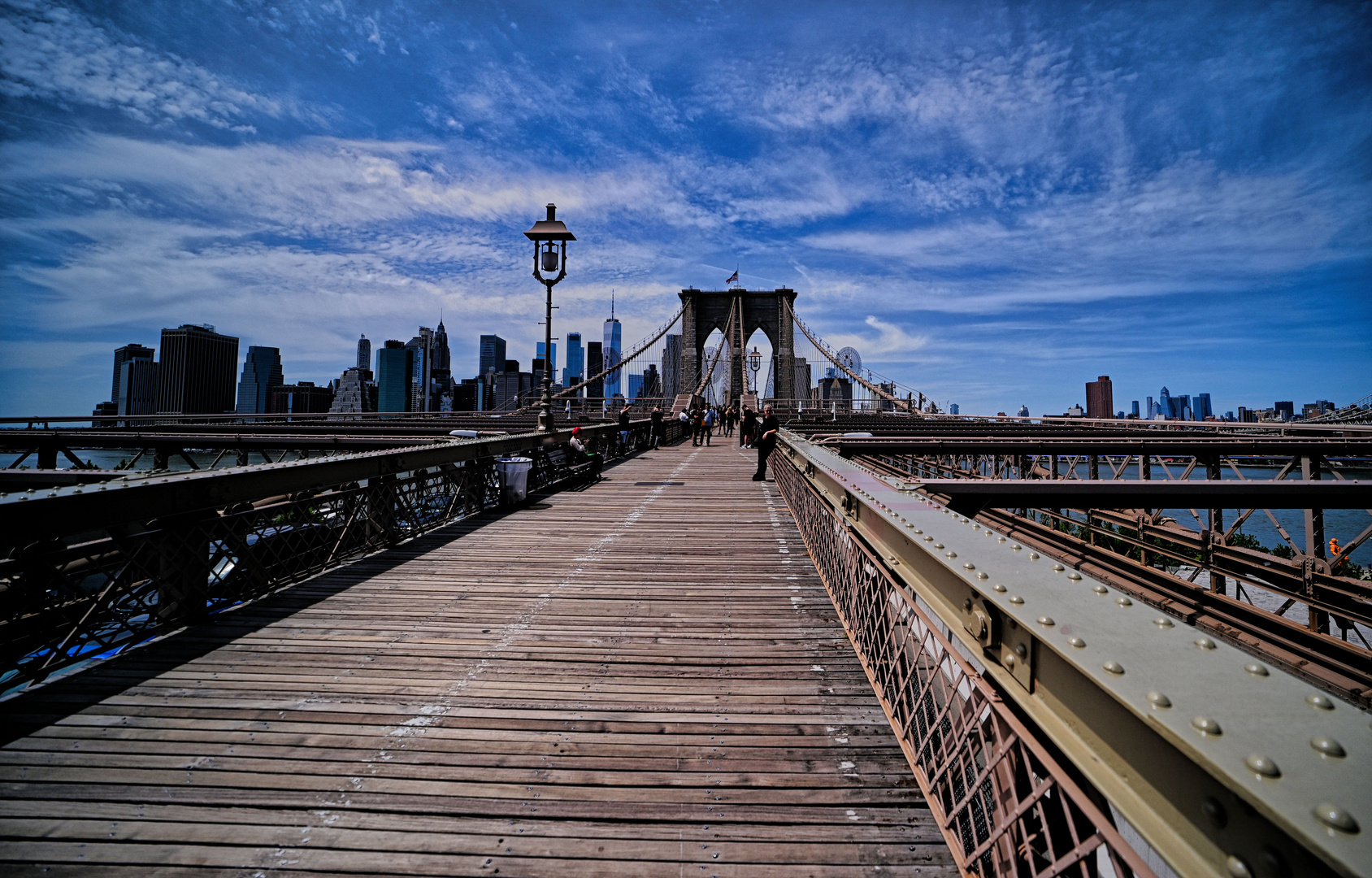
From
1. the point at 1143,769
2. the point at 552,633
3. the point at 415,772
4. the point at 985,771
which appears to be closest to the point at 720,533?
the point at 552,633

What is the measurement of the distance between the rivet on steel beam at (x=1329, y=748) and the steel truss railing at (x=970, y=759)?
443 millimetres

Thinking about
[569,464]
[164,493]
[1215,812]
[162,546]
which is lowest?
[162,546]

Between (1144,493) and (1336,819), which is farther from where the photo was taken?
(1144,493)

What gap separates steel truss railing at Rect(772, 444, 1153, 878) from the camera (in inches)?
55.6

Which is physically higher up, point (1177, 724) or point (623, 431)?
point (623, 431)

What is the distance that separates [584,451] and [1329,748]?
11.5m

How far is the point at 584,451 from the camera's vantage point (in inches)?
469

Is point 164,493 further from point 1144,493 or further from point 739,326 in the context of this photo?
point 739,326

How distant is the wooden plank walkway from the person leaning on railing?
22.8 ft

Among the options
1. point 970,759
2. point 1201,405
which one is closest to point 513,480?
point 970,759

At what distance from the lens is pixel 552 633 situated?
4.18 meters

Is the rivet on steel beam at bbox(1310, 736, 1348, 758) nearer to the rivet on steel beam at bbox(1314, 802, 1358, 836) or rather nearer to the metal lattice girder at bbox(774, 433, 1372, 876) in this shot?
the metal lattice girder at bbox(774, 433, 1372, 876)

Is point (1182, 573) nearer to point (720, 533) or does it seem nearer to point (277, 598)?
point (720, 533)

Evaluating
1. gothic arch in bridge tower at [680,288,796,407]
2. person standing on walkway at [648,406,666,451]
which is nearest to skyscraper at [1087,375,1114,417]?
gothic arch in bridge tower at [680,288,796,407]
